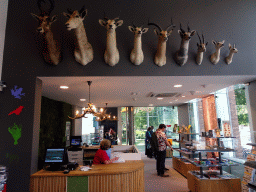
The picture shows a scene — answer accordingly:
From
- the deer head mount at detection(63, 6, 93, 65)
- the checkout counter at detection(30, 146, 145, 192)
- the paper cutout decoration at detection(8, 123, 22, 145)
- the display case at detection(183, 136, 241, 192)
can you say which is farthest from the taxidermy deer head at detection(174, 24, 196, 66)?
the paper cutout decoration at detection(8, 123, 22, 145)

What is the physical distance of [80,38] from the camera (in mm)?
2869

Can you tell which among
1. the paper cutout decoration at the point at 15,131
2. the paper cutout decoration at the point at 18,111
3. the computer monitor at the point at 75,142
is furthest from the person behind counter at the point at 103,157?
the computer monitor at the point at 75,142

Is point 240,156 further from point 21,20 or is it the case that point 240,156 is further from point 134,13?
point 21,20

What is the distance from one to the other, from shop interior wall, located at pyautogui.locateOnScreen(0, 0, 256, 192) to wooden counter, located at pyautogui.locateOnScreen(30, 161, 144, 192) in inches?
9.4

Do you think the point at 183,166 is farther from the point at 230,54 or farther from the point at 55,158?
the point at 55,158

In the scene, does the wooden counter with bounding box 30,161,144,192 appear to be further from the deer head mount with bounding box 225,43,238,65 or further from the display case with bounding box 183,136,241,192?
the deer head mount with bounding box 225,43,238,65

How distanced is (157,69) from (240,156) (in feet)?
12.2

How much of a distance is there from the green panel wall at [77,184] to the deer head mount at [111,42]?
2011mm

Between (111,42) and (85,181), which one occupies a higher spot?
(111,42)

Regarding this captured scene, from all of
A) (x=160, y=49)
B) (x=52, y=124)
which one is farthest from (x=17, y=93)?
(x=52, y=124)

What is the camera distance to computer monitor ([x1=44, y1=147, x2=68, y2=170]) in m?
3.16

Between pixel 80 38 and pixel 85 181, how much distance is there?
2341mm

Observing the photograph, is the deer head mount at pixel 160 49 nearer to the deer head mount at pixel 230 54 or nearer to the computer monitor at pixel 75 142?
the deer head mount at pixel 230 54

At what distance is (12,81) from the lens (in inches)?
120
